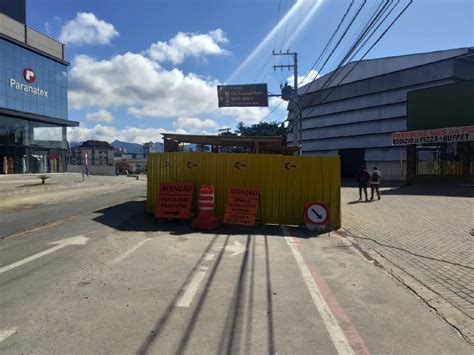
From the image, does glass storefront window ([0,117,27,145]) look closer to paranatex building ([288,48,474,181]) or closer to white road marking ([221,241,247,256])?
paranatex building ([288,48,474,181])

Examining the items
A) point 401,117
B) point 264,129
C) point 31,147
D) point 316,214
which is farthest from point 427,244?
point 264,129

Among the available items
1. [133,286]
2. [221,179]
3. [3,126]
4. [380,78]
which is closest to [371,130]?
[380,78]

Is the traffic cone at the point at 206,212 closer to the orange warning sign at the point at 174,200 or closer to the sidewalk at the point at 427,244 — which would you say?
the orange warning sign at the point at 174,200

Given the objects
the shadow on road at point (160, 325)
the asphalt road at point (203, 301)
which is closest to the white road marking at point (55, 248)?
the asphalt road at point (203, 301)

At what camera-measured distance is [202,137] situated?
52.8 ft

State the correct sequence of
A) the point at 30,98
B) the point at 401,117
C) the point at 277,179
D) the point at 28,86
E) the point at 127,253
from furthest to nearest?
the point at 30,98 → the point at 28,86 → the point at 401,117 → the point at 277,179 → the point at 127,253

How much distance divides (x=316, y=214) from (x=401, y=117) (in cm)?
3342

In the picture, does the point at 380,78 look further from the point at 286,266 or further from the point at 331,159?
the point at 286,266

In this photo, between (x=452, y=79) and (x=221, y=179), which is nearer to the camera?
(x=221, y=179)

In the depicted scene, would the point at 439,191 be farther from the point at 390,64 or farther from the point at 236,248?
the point at 390,64

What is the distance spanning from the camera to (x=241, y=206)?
12.2 m

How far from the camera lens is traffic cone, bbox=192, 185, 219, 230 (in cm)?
1143

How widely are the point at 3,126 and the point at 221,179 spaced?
1506 inches

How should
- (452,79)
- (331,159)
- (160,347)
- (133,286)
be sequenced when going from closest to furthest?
(160,347) < (133,286) < (331,159) < (452,79)
